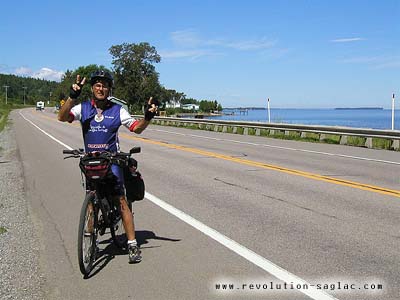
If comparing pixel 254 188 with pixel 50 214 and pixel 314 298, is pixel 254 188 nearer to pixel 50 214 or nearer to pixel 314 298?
pixel 50 214

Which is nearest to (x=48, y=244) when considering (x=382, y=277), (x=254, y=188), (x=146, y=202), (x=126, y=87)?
(x=146, y=202)

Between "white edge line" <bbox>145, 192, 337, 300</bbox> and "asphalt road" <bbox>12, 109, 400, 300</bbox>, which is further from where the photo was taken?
"asphalt road" <bbox>12, 109, 400, 300</bbox>

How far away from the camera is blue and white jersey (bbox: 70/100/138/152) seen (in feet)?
17.8

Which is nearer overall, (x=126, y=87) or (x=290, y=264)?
(x=290, y=264)

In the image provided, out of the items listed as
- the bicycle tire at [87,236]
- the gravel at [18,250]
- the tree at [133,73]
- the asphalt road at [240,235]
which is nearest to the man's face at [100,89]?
the bicycle tire at [87,236]

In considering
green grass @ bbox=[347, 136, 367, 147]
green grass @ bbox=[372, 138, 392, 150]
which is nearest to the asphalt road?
green grass @ bbox=[372, 138, 392, 150]

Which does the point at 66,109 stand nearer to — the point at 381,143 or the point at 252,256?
the point at 252,256

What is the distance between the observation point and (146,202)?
9031 mm

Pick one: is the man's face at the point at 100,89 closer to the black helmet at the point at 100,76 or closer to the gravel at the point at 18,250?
the black helmet at the point at 100,76

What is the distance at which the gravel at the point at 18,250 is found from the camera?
4.82 metres

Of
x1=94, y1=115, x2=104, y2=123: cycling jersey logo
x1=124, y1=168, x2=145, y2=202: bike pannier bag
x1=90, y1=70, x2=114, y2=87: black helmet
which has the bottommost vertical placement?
x1=124, y1=168, x2=145, y2=202: bike pannier bag

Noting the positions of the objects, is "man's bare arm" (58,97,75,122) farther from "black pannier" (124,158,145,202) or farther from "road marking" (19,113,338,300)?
"road marking" (19,113,338,300)

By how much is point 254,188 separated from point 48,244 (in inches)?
194

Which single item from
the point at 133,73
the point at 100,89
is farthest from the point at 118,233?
the point at 133,73
